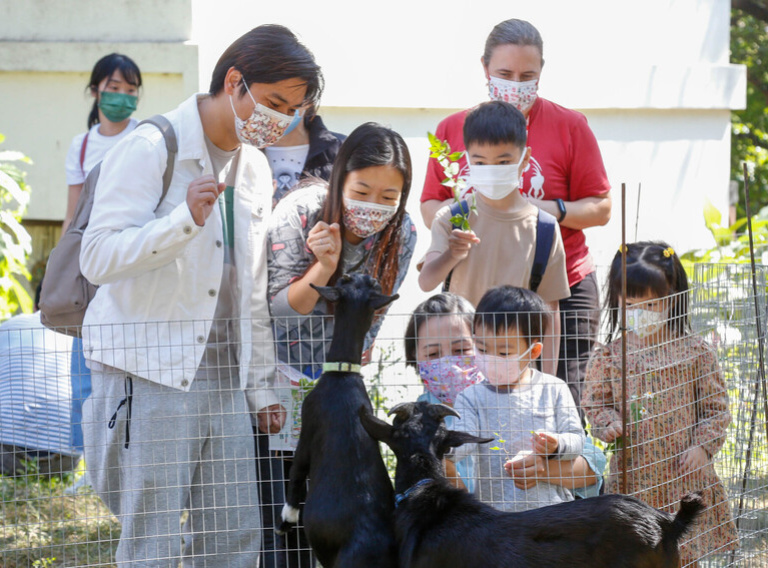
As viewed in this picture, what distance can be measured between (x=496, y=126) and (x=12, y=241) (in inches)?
169

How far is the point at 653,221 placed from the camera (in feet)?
25.8

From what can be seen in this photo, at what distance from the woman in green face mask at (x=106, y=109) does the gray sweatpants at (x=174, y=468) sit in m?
2.64

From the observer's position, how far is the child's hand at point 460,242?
380cm

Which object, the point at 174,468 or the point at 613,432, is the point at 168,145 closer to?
the point at 174,468

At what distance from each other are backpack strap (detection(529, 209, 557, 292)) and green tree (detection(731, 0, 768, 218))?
36.3 feet

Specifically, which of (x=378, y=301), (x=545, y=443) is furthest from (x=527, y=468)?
(x=378, y=301)

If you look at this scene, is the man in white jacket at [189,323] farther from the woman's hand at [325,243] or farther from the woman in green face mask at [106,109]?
the woman in green face mask at [106,109]

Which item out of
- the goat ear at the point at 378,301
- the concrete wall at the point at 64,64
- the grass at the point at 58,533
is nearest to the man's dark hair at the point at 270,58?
the goat ear at the point at 378,301

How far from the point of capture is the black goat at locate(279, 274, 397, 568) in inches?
120

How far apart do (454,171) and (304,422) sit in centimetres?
143

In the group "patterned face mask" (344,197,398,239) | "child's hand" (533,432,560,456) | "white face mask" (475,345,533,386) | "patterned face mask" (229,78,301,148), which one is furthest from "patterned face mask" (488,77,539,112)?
"child's hand" (533,432,560,456)

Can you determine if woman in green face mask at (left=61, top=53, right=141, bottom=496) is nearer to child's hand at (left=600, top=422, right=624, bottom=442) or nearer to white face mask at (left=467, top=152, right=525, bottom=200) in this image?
white face mask at (left=467, top=152, right=525, bottom=200)

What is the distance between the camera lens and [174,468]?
131 inches

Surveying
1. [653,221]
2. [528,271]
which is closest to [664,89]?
[653,221]
